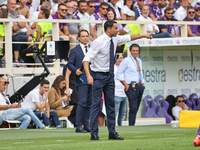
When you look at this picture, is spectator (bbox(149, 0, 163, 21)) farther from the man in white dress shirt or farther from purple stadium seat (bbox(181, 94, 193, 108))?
the man in white dress shirt

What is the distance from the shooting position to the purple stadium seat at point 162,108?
15055 millimetres

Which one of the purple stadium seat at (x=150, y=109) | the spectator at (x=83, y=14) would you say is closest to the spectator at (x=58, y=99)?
the spectator at (x=83, y=14)

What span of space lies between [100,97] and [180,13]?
10817 millimetres

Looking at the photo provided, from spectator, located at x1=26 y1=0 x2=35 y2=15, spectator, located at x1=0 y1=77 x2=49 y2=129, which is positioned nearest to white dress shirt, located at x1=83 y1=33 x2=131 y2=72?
spectator, located at x1=0 y1=77 x2=49 y2=129

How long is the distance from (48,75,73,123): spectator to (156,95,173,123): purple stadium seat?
3.40 meters

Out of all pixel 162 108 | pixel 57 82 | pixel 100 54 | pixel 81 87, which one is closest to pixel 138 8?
pixel 162 108

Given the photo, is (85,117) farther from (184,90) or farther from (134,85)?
(184,90)

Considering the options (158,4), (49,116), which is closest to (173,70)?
(158,4)

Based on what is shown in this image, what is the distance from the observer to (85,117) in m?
9.84

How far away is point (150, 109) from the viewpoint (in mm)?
14898

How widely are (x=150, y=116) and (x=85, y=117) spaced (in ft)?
17.6

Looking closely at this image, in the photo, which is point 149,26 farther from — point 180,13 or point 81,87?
point 81,87

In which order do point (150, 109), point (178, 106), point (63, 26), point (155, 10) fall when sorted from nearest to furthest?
point (63, 26) → point (150, 109) → point (178, 106) → point (155, 10)

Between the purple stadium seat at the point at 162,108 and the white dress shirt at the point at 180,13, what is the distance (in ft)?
12.6
